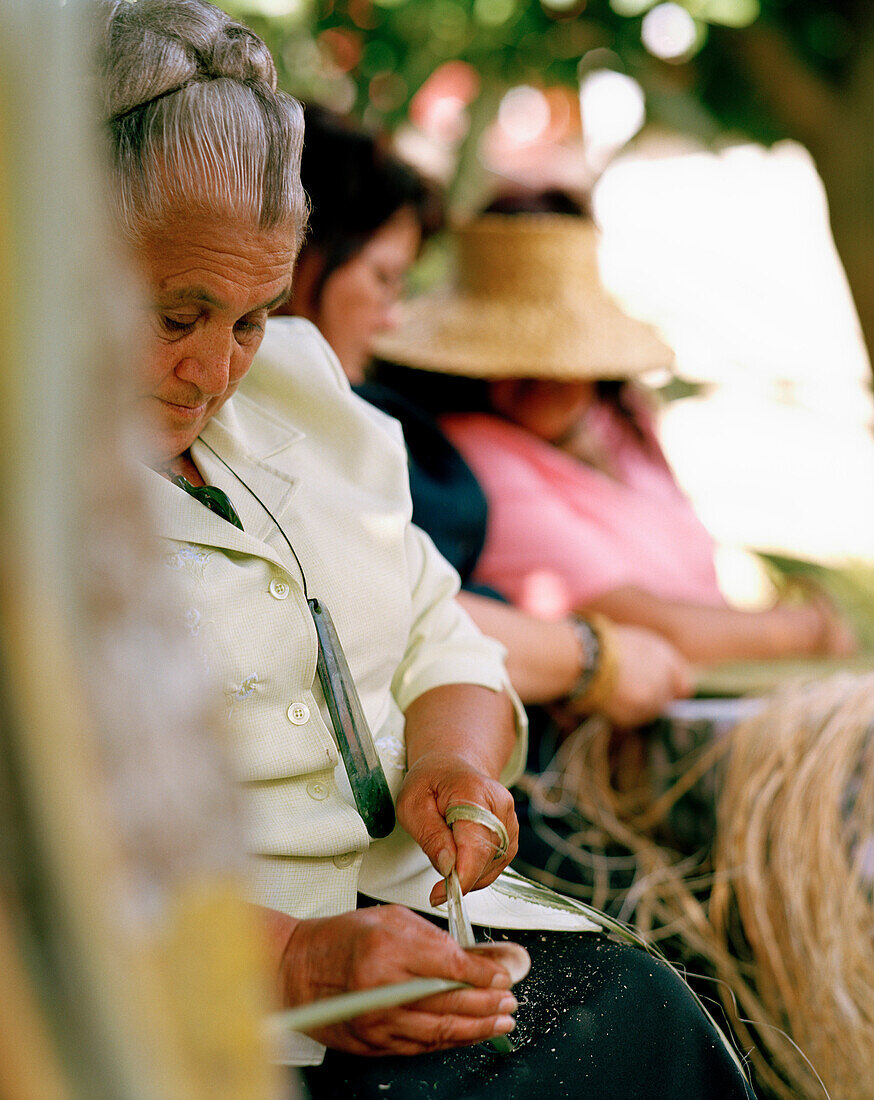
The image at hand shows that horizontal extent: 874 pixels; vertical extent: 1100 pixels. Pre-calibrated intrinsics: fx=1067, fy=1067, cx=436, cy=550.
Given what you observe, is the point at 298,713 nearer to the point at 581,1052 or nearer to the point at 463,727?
the point at 463,727

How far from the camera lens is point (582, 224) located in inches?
87.3

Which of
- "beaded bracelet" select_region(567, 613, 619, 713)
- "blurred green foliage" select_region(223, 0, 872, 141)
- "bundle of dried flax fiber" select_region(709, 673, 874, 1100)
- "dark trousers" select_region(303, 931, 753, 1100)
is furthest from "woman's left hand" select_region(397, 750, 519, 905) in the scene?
"blurred green foliage" select_region(223, 0, 872, 141)

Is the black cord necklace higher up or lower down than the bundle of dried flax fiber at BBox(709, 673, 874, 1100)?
higher up

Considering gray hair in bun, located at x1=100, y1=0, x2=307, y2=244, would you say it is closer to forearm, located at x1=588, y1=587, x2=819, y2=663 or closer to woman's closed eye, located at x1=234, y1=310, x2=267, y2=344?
woman's closed eye, located at x1=234, y1=310, x2=267, y2=344

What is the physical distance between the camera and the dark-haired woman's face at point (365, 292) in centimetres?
178

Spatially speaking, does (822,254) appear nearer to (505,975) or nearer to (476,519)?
(476,519)

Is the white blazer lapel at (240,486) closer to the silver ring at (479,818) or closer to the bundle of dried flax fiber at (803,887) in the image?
the silver ring at (479,818)

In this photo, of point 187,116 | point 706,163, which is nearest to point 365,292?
point 187,116

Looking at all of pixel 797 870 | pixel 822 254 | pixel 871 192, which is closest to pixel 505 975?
pixel 797 870

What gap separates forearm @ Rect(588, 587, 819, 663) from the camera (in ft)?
6.22

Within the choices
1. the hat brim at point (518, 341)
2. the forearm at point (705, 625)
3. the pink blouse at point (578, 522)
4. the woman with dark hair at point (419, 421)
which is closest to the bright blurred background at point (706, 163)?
the woman with dark hair at point (419, 421)

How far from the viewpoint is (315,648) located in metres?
0.82

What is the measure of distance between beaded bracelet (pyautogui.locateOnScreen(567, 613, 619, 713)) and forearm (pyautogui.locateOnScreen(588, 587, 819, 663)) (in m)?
0.28

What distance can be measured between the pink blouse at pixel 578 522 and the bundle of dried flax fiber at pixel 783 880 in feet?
1.47
